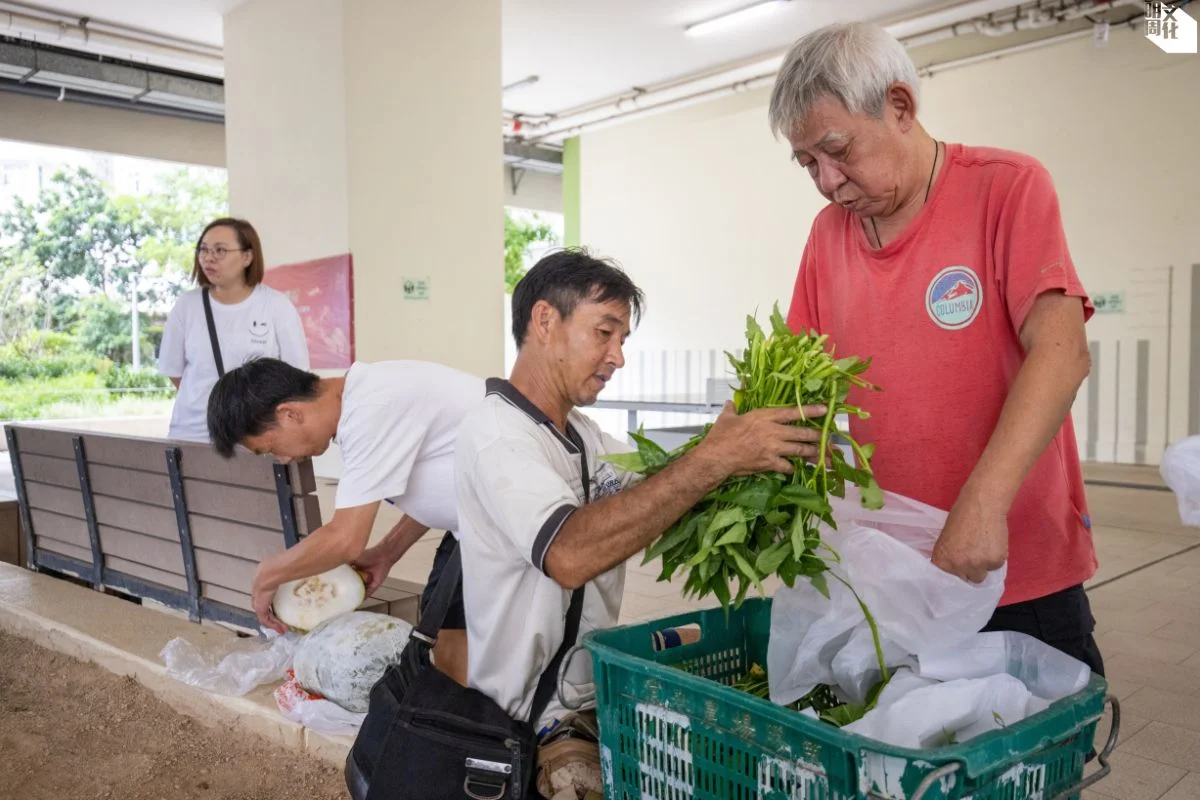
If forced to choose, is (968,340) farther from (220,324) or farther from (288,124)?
(288,124)

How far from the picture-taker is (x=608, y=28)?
9977mm

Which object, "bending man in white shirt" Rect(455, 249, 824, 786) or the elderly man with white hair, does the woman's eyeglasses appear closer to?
"bending man in white shirt" Rect(455, 249, 824, 786)

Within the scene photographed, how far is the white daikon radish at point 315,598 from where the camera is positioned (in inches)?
107

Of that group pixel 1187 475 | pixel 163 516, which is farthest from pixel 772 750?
pixel 163 516

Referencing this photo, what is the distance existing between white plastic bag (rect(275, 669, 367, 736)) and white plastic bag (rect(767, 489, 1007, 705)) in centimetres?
159

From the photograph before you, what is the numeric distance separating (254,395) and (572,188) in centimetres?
1231

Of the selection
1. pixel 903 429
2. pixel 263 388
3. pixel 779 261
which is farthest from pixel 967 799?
pixel 779 261

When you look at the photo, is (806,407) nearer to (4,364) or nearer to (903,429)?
(903,429)

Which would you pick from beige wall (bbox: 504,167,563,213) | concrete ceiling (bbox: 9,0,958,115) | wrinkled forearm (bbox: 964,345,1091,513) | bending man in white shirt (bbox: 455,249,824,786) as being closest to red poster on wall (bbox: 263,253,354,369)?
concrete ceiling (bbox: 9,0,958,115)

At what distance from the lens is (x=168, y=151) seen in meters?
12.4

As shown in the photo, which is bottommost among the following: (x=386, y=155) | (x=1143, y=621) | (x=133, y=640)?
(x=1143, y=621)

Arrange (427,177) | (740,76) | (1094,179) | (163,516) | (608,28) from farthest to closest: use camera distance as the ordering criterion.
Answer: (740,76), (608,28), (1094,179), (427,177), (163,516)

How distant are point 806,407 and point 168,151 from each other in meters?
12.8

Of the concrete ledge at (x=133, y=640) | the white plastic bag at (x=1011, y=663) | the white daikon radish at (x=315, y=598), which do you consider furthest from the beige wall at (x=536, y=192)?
the white plastic bag at (x=1011, y=663)
